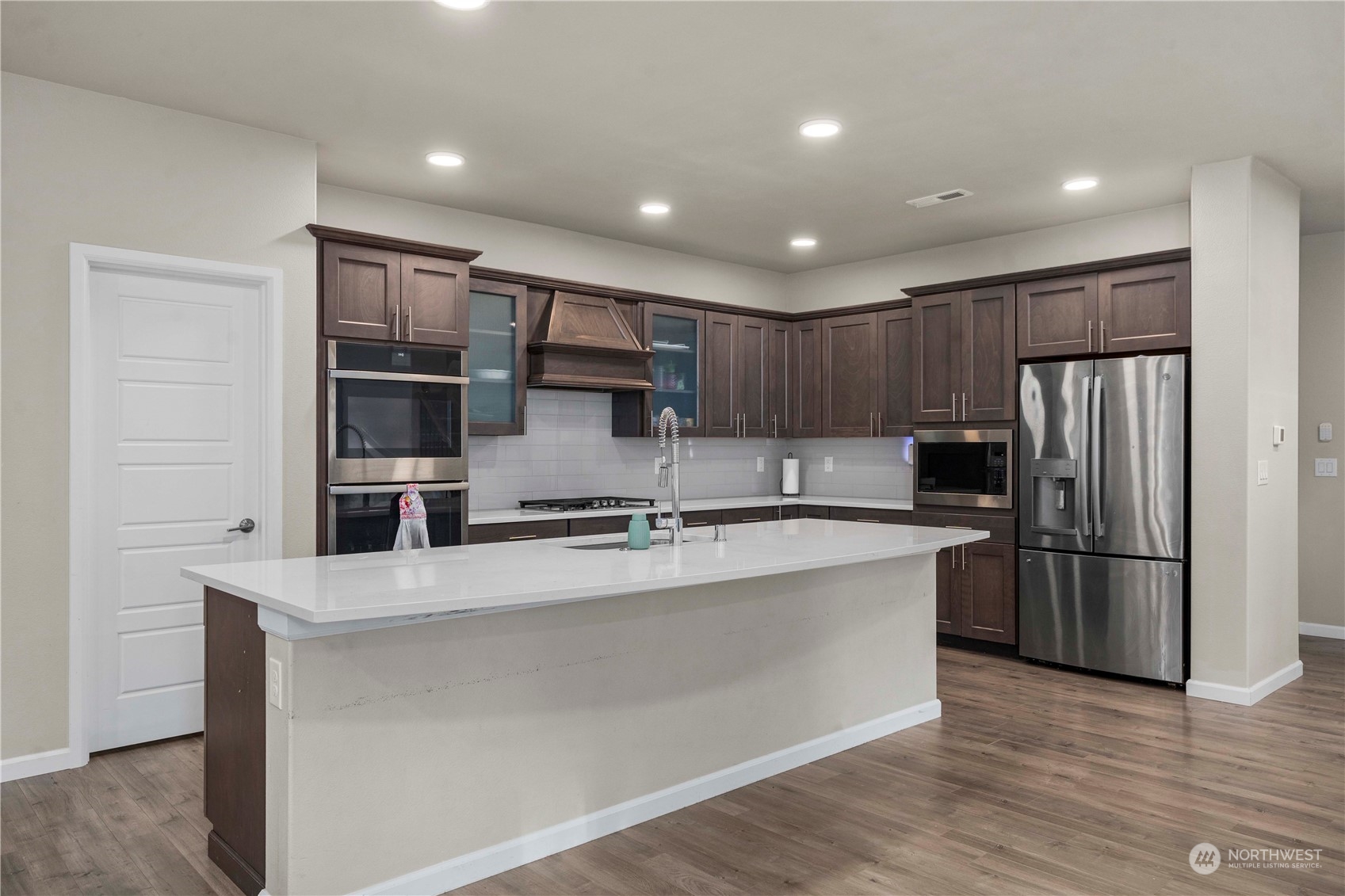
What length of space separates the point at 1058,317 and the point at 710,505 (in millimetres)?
2531

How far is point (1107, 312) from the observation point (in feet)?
15.9

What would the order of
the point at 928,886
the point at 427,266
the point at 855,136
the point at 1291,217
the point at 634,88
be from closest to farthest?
the point at 928,886, the point at 634,88, the point at 855,136, the point at 427,266, the point at 1291,217

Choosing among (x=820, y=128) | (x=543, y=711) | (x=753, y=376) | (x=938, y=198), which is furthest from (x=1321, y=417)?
(x=543, y=711)

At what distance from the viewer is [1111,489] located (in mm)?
4719

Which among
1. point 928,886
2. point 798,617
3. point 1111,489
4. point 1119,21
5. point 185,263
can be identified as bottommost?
point 928,886

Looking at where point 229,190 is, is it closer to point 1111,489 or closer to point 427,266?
point 427,266

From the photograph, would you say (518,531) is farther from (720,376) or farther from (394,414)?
(720,376)

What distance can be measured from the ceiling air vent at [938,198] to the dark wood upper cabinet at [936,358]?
2.51ft

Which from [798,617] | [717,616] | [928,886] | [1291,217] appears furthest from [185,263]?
[1291,217]

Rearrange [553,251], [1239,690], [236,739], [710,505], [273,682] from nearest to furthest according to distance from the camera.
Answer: [273,682] → [236,739] → [1239,690] → [553,251] → [710,505]

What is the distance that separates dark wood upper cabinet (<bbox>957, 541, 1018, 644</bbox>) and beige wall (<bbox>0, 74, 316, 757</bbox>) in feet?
14.8

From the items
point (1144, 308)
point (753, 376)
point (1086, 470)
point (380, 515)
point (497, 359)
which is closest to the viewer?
point (380, 515)

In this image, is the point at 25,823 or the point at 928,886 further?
the point at 25,823

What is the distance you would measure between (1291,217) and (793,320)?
3221 mm
